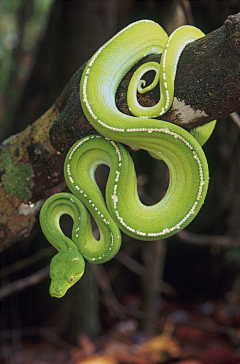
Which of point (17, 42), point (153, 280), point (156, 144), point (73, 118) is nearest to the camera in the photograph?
point (156, 144)

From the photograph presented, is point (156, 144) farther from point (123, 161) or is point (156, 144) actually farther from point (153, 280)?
point (153, 280)

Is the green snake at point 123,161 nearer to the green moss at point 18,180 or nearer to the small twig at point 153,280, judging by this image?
the green moss at point 18,180

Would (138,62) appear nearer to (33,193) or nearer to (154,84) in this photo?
(154,84)

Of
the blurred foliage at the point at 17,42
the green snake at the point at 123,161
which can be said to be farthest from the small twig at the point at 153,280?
the blurred foliage at the point at 17,42

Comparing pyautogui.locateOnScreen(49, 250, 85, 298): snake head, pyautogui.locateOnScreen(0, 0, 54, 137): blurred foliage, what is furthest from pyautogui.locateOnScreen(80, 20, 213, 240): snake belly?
pyautogui.locateOnScreen(0, 0, 54, 137): blurred foliage

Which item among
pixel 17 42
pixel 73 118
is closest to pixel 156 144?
pixel 73 118

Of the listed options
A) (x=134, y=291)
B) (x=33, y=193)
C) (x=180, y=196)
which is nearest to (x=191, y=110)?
(x=180, y=196)

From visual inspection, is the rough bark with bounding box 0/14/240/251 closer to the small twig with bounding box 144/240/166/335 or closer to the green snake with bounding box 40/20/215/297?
the green snake with bounding box 40/20/215/297
